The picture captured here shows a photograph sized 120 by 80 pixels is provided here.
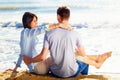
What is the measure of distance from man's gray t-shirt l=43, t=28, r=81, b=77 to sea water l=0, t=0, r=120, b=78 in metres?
0.81

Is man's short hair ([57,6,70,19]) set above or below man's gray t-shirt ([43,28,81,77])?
above

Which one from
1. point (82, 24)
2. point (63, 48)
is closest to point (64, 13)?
point (63, 48)

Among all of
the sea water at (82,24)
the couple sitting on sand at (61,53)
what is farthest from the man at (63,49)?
the sea water at (82,24)

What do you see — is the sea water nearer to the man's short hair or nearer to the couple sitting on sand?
the couple sitting on sand

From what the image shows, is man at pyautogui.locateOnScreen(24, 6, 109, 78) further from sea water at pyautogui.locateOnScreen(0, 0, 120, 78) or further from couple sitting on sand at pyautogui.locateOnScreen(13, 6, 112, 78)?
sea water at pyautogui.locateOnScreen(0, 0, 120, 78)

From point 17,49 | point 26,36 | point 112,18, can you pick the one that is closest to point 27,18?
point 26,36

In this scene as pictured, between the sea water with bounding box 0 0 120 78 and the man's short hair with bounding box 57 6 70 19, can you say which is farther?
the sea water with bounding box 0 0 120 78

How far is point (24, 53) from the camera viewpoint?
11.3 ft

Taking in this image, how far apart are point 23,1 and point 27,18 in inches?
206

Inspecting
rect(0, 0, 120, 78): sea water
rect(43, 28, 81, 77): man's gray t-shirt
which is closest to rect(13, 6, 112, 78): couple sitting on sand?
rect(43, 28, 81, 77): man's gray t-shirt

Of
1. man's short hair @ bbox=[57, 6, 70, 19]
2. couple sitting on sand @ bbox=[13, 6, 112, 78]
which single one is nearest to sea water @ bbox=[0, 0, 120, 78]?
couple sitting on sand @ bbox=[13, 6, 112, 78]

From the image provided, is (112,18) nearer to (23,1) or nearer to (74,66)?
(23,1)

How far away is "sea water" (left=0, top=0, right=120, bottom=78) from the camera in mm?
4598

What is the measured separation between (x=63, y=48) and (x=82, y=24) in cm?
405
